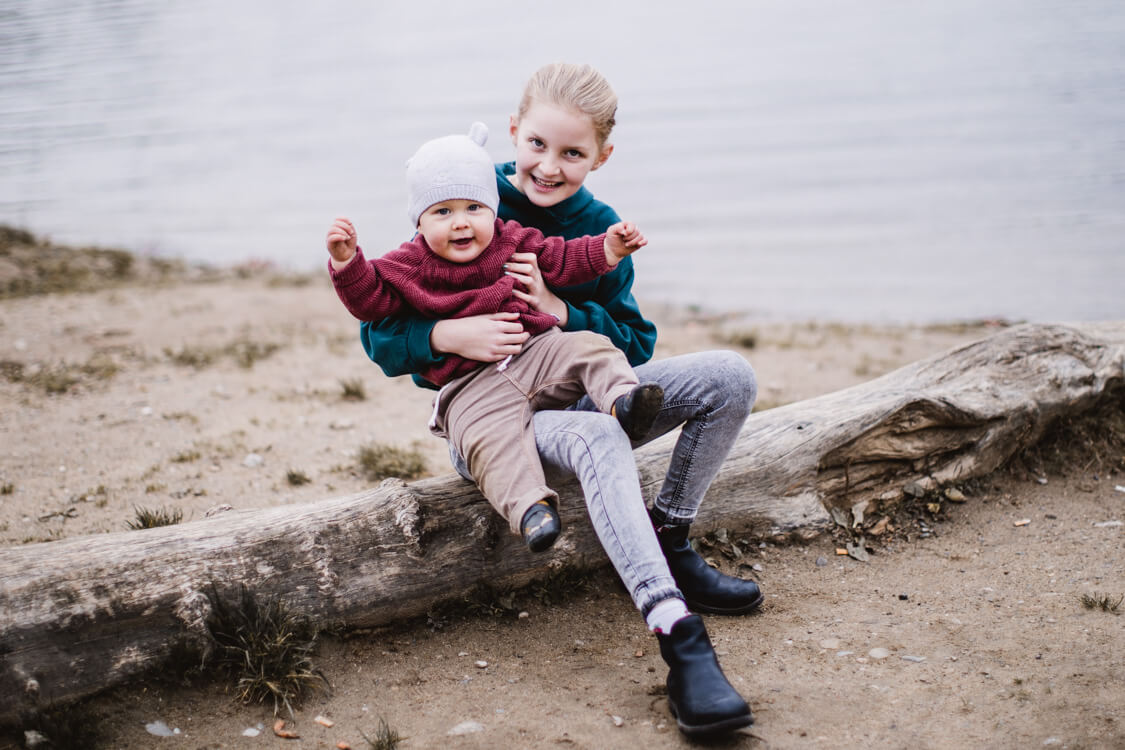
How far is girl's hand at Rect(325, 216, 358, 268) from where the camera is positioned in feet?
9.92

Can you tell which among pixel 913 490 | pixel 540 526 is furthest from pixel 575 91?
pixel 913 490

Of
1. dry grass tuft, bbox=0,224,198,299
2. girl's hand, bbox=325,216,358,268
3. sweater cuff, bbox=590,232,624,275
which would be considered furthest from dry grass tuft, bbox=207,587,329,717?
dry grass tuft, bbox=0,224,198,299

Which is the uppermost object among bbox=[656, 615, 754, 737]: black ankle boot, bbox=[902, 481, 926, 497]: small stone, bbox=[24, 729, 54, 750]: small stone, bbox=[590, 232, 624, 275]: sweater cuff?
bbox=[590, 232, 624, 275]: sweater cuff

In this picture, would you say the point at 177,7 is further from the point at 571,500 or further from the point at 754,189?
the point at 571,500

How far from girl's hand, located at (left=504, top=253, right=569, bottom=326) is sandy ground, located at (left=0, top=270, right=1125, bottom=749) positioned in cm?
122

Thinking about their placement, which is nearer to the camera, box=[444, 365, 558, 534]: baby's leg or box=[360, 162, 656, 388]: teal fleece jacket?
box=[444, 365, 558, 534]: baby's leg

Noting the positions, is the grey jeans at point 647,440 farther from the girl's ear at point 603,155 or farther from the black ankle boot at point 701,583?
the girl's ear at point 603,155

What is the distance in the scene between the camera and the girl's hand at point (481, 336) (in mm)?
3225

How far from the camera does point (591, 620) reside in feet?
11.9

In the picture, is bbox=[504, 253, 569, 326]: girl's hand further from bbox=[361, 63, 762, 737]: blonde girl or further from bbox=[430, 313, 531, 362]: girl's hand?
bbox=[430, 313, 531, 362]: girl's hand

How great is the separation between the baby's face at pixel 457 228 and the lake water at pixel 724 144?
710 cm

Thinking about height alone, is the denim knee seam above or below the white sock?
above

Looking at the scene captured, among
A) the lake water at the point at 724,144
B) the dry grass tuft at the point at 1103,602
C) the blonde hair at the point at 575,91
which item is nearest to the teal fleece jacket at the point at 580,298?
the blonde hair at the point at 575,91

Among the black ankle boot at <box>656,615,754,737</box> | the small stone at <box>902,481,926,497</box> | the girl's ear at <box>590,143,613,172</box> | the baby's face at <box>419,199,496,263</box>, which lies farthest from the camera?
the small stone at <box>902,481,926,497</box>
